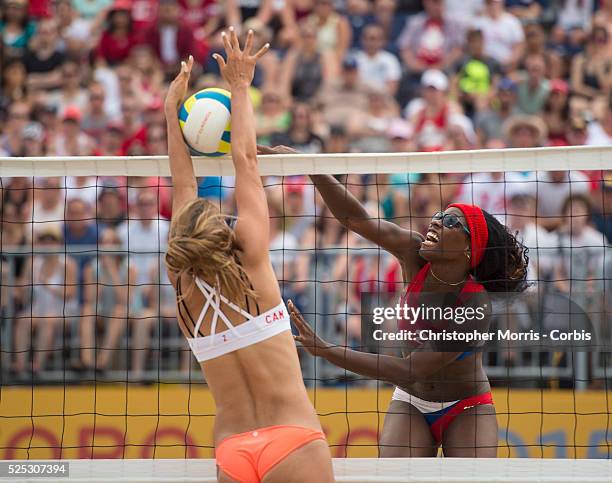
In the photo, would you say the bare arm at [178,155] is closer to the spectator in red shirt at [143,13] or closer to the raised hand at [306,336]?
the raised hand at [306,336]

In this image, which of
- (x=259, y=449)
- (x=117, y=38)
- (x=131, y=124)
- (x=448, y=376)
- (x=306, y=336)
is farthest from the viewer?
(x=117, y=38)

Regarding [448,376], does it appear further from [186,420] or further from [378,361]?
[186,420]

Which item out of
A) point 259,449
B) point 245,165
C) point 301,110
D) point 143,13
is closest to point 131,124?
point 301,110

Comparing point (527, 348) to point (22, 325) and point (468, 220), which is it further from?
point (22, 325)

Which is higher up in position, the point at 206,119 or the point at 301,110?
the point at 301,110

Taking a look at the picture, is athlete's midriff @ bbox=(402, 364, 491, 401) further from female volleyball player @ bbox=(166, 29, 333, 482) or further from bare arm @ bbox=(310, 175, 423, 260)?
female volleyball player @ bbox=(166, 29, 333, 482)

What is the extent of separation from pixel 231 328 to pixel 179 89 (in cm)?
122

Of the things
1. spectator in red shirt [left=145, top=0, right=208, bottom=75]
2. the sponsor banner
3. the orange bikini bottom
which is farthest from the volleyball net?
the orange bikini bottom

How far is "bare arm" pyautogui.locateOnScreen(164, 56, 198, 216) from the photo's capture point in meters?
4.49

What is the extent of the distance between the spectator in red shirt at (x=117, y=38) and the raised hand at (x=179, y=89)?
7.85 metres

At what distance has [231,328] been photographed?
4.20 metres

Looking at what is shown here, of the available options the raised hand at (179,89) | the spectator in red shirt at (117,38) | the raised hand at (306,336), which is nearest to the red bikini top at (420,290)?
the raised hand at (306,336)

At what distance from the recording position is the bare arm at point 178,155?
14.7 ft

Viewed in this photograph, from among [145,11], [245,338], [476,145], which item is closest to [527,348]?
[245,338]
